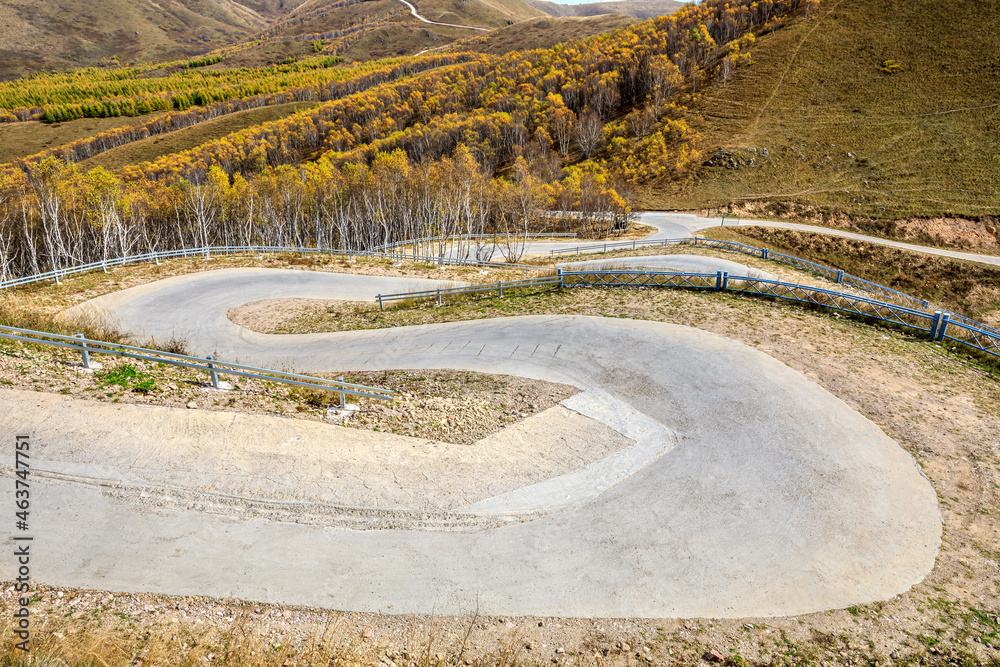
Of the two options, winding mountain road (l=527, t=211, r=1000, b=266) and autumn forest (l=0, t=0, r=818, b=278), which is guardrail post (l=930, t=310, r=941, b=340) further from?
autumn forest (l=0, t=0, r=818, b=278)

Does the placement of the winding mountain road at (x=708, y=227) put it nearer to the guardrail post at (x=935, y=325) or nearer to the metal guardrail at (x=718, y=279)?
the metal guardrail at (x=718, y=279)

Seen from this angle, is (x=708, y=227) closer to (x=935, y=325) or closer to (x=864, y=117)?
(x=864, y=117)

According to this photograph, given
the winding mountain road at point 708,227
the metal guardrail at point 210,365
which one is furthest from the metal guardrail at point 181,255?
the metal guardrail at point 210,365

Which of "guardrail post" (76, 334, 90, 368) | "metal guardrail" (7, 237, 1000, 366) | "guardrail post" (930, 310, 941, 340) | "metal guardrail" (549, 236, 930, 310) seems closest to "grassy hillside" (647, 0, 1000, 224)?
"metal guardrail" (549, 236, 930, 310)

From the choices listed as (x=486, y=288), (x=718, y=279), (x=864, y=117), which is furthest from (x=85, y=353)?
(x=864, y=117)

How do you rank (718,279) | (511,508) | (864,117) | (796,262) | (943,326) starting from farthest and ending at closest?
(864,117) < (796,262) < (718,279) < (943,326) < (511,508)
